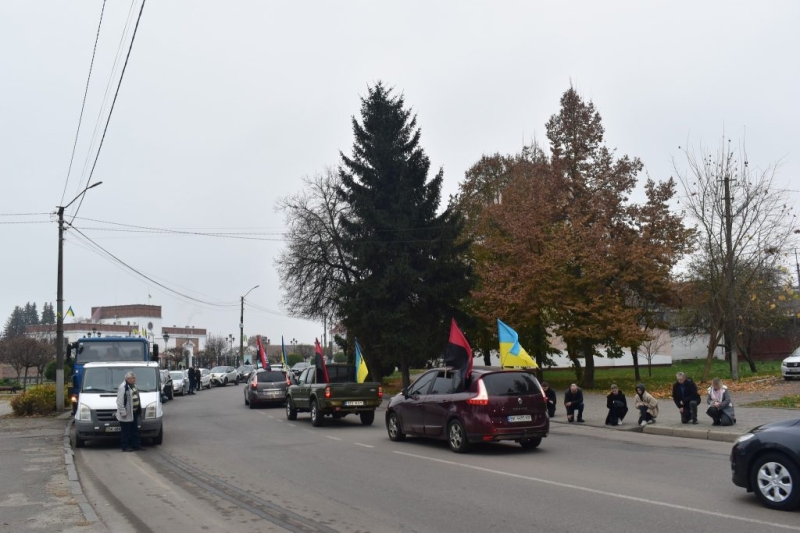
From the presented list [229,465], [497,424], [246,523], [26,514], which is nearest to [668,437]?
[497,424]

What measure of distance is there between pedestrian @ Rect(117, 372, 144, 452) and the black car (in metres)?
11.7

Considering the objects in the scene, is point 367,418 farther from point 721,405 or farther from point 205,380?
point 205,380

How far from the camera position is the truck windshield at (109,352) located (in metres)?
23.0

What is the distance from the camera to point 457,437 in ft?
46.1

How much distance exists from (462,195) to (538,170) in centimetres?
1053

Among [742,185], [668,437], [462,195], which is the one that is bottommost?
[668,437]

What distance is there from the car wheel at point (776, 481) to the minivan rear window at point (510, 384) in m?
5.63

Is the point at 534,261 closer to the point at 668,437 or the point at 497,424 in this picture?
the point at 668,437

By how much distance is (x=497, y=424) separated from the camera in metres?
13.4

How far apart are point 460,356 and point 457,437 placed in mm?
1808

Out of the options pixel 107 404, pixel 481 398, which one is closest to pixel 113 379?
pixel 107 404

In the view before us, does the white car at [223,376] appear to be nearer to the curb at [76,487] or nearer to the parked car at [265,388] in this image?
the parked car at [265,388]

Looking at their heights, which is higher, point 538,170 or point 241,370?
point 538,170

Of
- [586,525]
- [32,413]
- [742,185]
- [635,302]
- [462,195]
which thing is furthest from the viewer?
[462,195]
